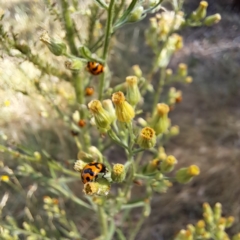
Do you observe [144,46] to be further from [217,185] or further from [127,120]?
[127,120]

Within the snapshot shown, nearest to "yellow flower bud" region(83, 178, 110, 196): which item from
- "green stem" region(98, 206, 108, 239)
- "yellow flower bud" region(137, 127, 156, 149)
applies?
"yellow flower bud" region(137, 127, 156, 149)

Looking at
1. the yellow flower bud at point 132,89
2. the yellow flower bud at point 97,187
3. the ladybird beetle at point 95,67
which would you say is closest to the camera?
the yellow flower bud at point 97,187

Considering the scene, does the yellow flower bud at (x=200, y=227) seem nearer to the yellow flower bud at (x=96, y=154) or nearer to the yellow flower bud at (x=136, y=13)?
the yellow flower bud at (x=96, y=154)

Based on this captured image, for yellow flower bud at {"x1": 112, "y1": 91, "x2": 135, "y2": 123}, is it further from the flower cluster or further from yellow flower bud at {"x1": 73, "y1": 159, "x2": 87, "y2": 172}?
the flower cluster

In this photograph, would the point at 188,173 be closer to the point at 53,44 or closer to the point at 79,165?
the point at 79,165

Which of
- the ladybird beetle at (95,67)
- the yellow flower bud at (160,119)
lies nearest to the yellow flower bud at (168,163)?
the yellow flower bud at (160,119)

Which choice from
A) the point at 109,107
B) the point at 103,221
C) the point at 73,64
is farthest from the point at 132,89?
the point at 103,221
